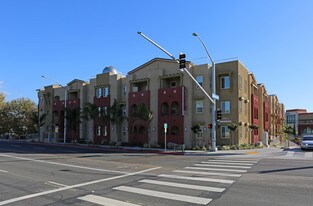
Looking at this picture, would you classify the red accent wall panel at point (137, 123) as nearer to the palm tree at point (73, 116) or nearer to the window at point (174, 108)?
the window at point (174, 108)

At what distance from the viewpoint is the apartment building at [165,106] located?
126ft

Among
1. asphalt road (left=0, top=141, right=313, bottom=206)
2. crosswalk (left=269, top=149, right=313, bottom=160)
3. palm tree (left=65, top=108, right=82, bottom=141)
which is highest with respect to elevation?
palm tree (left=65, top=108, right=82, bottom=141)

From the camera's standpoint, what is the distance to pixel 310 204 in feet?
26.9

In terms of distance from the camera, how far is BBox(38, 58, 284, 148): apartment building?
38.3 metres

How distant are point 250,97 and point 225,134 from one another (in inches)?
372

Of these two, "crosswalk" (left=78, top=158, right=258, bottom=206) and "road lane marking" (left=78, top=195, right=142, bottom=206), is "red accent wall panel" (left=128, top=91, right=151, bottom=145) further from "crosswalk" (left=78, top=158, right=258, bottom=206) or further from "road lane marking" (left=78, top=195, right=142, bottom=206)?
"road lane marking" (left=78, top=195, right=142, bottom=206)

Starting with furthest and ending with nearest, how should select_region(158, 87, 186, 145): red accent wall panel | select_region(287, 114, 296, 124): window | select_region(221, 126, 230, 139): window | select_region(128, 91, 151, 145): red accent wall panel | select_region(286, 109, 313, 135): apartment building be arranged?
1. select_region(287, 114, 296, 124): window
2. select_region(286, 109, 313, 135): apartment building
3. select_region(128, 91, 151, 145): red accent wall panel
4. select_region(158, 87, 186, 145): red accent wall panel
5. select_region(221, 126, 230, 139): window

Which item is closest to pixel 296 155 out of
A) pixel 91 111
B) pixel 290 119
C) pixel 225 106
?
pixel 225 106

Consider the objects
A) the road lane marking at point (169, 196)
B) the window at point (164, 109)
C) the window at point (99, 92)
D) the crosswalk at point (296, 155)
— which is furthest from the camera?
the window at point (99, 92)

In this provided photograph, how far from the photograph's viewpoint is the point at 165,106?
42750mm

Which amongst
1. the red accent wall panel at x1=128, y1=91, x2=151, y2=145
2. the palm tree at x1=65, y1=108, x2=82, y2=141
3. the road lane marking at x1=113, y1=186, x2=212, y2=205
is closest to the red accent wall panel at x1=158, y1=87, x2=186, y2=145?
the red accent wall panel at x1=128, y1=91, x2=151, y2=145

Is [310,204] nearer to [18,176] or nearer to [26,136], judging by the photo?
[18,176]

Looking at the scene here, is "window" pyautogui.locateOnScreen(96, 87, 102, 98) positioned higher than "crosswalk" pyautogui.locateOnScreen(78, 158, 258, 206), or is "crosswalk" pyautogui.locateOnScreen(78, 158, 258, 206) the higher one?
"window" pyautogui.locateOnScreen(96, 87, 102, 98)

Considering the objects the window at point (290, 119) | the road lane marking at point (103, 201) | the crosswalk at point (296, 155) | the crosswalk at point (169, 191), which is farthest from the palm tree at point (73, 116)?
the window at point (290, 119)
